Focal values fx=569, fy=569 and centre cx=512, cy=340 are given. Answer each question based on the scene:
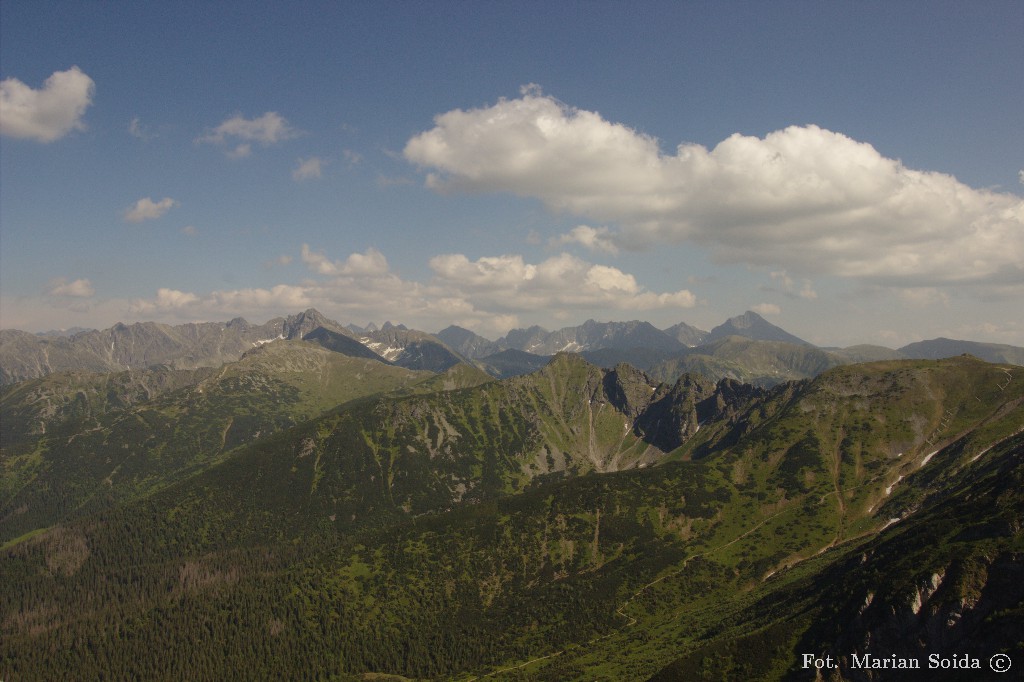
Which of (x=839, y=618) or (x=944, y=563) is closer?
(x=944, y=563)

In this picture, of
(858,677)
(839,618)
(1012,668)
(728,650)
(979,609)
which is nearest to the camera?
(1012,668)

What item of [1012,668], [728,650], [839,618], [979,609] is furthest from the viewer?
[728,650]

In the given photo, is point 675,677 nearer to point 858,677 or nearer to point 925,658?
point 858,677

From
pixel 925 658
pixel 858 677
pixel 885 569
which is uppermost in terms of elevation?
pixel 885 569

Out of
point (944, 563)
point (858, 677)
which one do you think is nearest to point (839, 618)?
point (858, 677)

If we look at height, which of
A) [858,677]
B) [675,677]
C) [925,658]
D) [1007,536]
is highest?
[1007,536]

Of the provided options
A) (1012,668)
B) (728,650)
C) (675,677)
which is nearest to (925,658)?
(1012,668)

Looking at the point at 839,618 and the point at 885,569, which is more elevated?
the point at 885,569

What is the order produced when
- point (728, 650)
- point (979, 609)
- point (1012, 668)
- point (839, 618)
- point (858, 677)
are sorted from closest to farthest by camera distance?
point (1012, 668), point (979, 609), point (858, 677), point (839, 618), point (728, 650)

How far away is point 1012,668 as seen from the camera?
424ft

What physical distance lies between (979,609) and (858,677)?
37.8 metres

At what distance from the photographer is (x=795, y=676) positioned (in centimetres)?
17538

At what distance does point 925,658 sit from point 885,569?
36.1 metres

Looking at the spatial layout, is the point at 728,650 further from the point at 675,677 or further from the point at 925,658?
the point at 925,658
